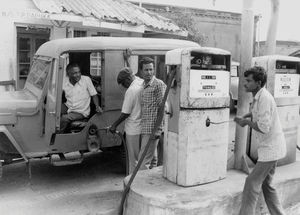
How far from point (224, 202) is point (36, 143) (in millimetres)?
2959

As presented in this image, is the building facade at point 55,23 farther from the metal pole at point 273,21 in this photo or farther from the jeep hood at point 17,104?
the jeep hood at point 17,104

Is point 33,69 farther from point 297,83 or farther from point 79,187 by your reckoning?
point 297,83

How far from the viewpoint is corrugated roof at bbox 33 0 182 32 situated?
33.9 ft

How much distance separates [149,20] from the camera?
1237 centimetres

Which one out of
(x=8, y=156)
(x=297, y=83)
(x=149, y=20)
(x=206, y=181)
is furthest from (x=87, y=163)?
(x=149, y=20)

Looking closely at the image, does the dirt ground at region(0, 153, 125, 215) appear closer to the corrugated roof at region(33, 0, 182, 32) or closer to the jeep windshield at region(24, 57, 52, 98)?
Answer: the jeep windshield at region(24, 57, 52, 98)

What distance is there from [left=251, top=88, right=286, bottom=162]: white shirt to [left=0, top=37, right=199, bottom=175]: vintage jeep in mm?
2624

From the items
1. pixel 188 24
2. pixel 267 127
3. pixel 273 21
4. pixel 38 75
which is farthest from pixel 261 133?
pixel 188 24

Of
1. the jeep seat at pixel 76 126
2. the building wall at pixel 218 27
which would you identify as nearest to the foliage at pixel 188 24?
the building wall at pixel 218 27

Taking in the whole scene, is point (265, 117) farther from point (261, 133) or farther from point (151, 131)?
point (151, 131)

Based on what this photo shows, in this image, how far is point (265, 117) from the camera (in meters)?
4.16

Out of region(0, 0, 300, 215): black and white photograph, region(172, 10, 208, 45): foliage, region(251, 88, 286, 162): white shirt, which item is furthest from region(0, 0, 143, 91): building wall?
region(251, 88, 286, 162): white shirt

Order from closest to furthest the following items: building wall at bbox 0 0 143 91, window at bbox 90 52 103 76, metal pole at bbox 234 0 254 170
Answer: metal pole at bbox 234 0 254 170
window at bbox 90 52 103 76
building wall at bbox 0 0 143 91

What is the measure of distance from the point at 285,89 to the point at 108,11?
7017 mm
